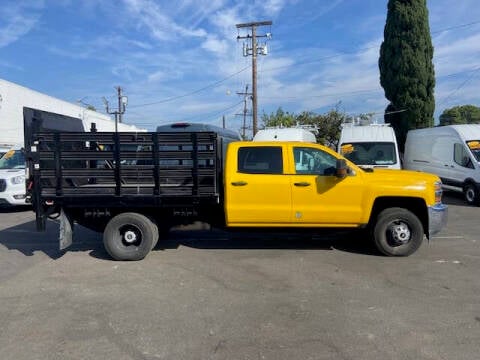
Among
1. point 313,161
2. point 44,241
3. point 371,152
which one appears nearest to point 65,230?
point 44,241

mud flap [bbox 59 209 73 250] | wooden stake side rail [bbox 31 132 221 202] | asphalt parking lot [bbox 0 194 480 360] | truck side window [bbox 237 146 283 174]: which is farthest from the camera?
truck side window [bbox 237 146 283 174]

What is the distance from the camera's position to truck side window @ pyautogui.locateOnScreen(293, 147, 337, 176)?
257 inches

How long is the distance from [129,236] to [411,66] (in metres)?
20.6

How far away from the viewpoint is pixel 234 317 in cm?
434

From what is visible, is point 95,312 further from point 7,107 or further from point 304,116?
point 304,116

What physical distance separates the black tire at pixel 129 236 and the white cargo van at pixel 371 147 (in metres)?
8.03

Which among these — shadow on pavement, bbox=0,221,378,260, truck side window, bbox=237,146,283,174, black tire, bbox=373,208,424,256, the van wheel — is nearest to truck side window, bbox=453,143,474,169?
the van wheel

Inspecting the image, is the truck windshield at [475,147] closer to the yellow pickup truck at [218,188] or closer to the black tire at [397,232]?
the yellow pickup truck at [218,188]

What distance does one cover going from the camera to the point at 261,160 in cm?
663

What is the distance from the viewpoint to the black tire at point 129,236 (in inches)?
258

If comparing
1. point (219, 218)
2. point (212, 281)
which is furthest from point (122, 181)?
point (212, 281)

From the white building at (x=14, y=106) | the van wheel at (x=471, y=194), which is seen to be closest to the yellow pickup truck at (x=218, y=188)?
the van wheel at (x=471, y=194)

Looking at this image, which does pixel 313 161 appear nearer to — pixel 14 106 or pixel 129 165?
pixel 129 165

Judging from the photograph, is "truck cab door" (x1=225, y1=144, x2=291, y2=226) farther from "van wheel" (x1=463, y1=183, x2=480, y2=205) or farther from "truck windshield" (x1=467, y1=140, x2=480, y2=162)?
"truck windshield" (x1=467, y1=140, x2=480, y2=162)
